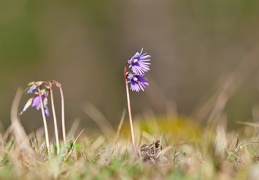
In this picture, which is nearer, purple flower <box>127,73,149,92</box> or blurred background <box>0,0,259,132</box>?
purple flower <box>127,73,149,92</box>

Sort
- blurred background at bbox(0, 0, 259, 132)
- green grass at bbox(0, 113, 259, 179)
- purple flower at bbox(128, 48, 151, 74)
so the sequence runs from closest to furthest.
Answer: green grass at bbox(0, 113, 259, 179)
purple flower at bbox(128, 48, 151, 74)
blurred background at bbox(0, 0, 259, 132)

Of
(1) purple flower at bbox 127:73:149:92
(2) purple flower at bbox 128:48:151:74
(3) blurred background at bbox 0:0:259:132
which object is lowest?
(1) purple flower at bbox 127:73:149:92

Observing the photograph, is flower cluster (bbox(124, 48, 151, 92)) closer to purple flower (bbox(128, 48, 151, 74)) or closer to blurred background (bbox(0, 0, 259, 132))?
purple flower (bbox(128, 48, 151, 74))

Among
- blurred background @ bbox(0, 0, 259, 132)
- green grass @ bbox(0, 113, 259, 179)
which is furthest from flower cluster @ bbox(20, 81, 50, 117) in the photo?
blurred background @ bbox(0, 0, 259, 132)

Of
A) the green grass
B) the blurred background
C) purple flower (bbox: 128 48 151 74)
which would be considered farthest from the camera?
the blurred background

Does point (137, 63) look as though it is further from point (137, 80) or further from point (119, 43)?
point (119, 43)

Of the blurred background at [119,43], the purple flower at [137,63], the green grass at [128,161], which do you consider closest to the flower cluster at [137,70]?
the purple flower at [137,63]

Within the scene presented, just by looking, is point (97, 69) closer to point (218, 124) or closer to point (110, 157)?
point (218, 124)

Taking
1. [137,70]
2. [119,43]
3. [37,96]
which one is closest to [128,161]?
[137,70]
